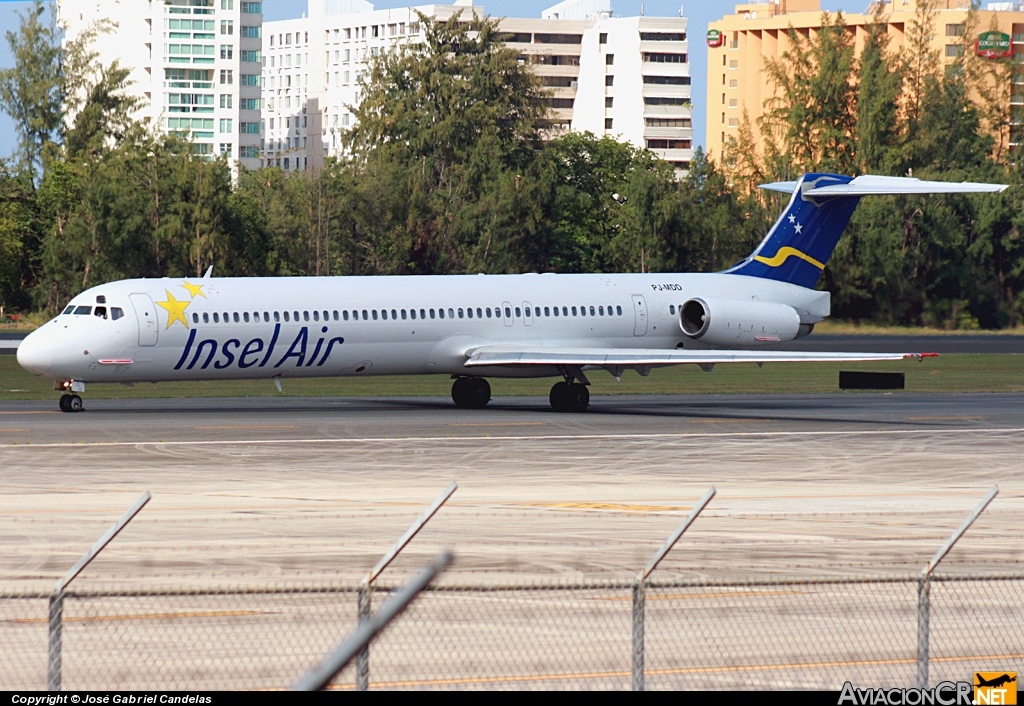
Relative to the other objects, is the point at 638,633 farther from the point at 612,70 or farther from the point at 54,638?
the point at 612,70

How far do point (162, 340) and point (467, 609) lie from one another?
2121cm

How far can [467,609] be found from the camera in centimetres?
1278

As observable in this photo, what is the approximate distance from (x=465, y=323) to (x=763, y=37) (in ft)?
466

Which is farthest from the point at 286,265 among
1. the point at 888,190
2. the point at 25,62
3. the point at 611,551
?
the point at 611,551

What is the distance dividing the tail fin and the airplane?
38 mm

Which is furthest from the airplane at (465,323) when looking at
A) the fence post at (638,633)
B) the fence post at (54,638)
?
the fence post at (54,638)

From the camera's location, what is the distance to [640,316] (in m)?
38.3

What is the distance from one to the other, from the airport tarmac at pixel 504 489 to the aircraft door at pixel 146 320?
175 centimetres

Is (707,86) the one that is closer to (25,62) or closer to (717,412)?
(25,62)

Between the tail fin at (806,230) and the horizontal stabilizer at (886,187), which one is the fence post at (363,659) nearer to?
the horizontal stabilizer at (886,187)

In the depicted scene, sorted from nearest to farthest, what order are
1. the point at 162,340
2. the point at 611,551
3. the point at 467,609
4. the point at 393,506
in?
the point at 467,609 < the point at 611,551 < the point at 393,506 < the point at 162,340

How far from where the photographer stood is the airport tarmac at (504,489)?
15.2 m

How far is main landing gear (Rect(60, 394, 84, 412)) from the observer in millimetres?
34219

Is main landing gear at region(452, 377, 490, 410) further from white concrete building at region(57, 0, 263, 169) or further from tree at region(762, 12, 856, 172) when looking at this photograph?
white concrete building at region(57, 0, 263, 169)
